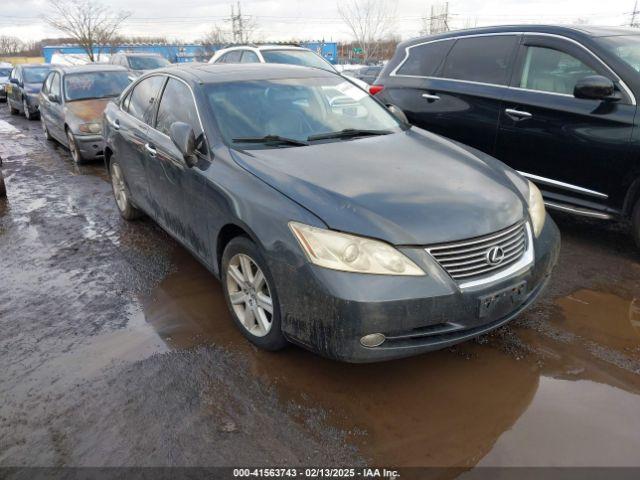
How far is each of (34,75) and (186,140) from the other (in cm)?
1519

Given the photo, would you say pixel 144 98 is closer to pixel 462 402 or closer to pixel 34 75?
pixel 462 402

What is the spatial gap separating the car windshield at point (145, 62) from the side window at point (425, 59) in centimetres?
1223

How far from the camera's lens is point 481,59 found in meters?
5.16

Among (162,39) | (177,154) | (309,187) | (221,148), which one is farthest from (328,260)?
(162,39)

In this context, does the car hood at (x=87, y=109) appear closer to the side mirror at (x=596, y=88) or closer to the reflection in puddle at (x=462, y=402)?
the reflection in puddle at (x=462, y=402)

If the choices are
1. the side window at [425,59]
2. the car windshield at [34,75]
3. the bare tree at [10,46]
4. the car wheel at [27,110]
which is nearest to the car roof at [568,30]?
the side window at [425,59]

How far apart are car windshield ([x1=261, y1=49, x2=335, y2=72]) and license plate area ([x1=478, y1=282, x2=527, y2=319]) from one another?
857 centimetres

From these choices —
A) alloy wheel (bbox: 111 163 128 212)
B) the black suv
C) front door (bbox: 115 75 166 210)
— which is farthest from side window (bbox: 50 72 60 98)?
the black suv

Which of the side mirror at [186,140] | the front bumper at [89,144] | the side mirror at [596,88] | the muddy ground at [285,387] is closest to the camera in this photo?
the muddy ground at [285,387]

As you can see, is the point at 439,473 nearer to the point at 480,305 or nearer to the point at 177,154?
the point at 480,305

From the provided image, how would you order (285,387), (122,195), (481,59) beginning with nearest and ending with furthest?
1. (285,387)
2. (481,59)
3. (122,195)

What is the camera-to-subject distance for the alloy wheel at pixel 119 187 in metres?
5.39

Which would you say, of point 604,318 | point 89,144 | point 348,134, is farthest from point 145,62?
point 604,318

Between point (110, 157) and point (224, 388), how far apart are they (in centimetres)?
385
